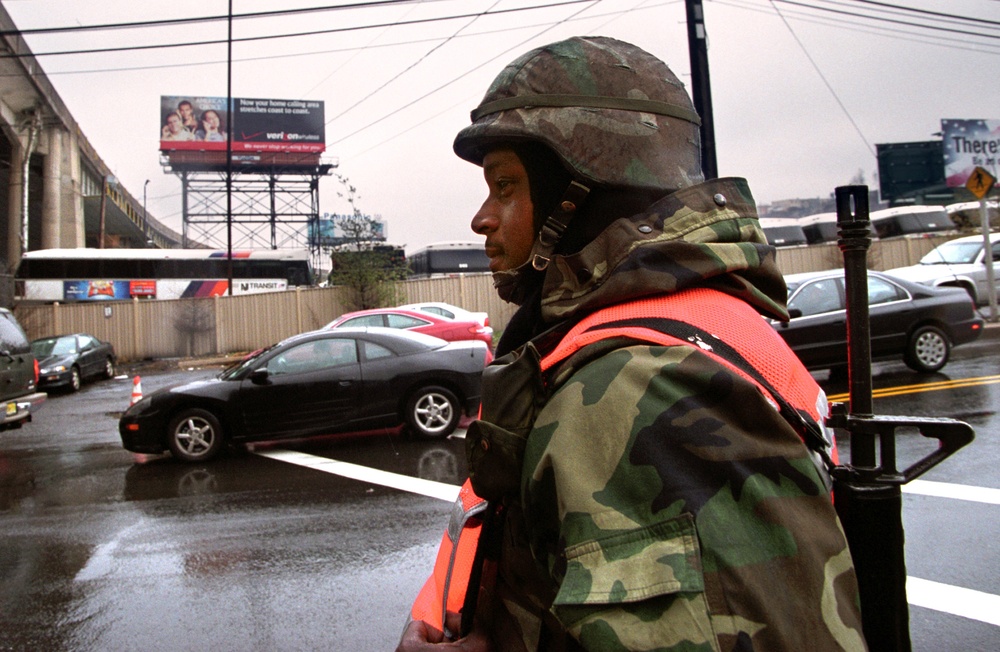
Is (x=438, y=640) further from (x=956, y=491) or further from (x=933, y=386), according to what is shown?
(x=933, y=386)

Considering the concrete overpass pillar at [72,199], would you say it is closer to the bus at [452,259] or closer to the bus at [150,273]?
the bus at [150,273]

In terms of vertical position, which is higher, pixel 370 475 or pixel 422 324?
pixel 422 324

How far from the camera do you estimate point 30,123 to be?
1104 inches

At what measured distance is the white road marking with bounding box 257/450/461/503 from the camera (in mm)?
6500

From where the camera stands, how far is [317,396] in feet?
29.1

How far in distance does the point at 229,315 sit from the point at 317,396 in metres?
20.2

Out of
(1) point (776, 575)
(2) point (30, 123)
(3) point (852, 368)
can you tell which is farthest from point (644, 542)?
(2) point (30, 123)

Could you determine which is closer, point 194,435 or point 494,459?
point 494,459

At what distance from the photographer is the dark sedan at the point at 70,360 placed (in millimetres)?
16828

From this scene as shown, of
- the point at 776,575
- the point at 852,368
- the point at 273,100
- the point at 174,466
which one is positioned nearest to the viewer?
the point at 776,575

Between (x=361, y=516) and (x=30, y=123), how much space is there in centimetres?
2934

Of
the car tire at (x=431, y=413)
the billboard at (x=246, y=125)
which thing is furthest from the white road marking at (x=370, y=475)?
the billboard at (x=246, y=125)

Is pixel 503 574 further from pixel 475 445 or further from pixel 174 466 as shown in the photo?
pixel 174 466

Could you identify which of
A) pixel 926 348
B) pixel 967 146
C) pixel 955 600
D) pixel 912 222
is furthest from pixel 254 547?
pixel 967 146
